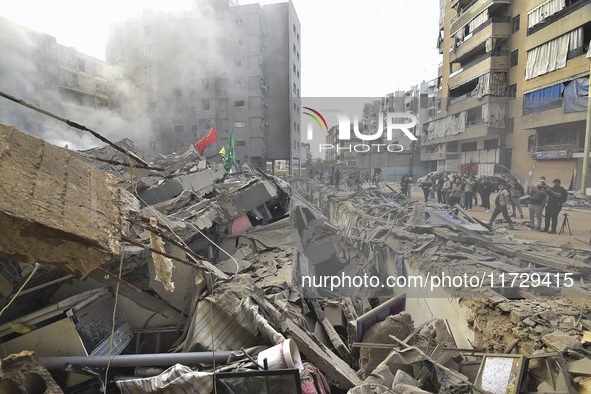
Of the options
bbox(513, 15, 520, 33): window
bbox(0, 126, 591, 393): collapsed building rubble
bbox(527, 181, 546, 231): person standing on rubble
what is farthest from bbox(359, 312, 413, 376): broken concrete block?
bbox(513, 15, 520, 33): window

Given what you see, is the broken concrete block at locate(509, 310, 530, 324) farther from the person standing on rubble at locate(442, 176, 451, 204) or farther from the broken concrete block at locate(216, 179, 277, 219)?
the broken concrete block at locate(216, 179, 277, 219)

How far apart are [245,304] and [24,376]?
6.20 ft

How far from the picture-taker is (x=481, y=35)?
649 centimetres

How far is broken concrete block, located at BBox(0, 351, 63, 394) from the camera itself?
2.42 metres

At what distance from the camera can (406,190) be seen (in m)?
7.65

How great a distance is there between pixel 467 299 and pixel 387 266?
2.73 m

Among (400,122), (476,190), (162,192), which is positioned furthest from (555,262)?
(162,192)

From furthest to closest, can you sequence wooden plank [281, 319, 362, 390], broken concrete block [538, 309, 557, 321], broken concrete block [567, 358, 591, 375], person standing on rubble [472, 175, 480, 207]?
1. person standing on rubble [472, 175, 480, 207]
2. broken concrete block [538, 309, 557, 321]
3. wooden plank [281, 319, 362, 390]
4. broken concrete block [567, 358, 591, 375]

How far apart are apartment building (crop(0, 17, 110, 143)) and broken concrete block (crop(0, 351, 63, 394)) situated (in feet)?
70.0

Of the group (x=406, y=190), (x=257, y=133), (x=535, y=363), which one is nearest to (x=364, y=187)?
(x=406, y=190)

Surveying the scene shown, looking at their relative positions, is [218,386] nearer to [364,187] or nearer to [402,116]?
[402,116]

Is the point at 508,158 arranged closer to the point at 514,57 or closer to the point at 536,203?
the point at 536,203

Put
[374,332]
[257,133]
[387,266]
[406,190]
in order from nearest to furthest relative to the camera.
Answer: [374,332] < [406,190] < [387,266] < [257,133]

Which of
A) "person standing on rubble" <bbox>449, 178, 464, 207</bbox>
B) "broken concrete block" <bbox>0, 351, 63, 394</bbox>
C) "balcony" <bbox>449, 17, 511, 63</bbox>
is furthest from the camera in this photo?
"person standing on rubble" <bbox>449, 178, 464, 207</bbox>
